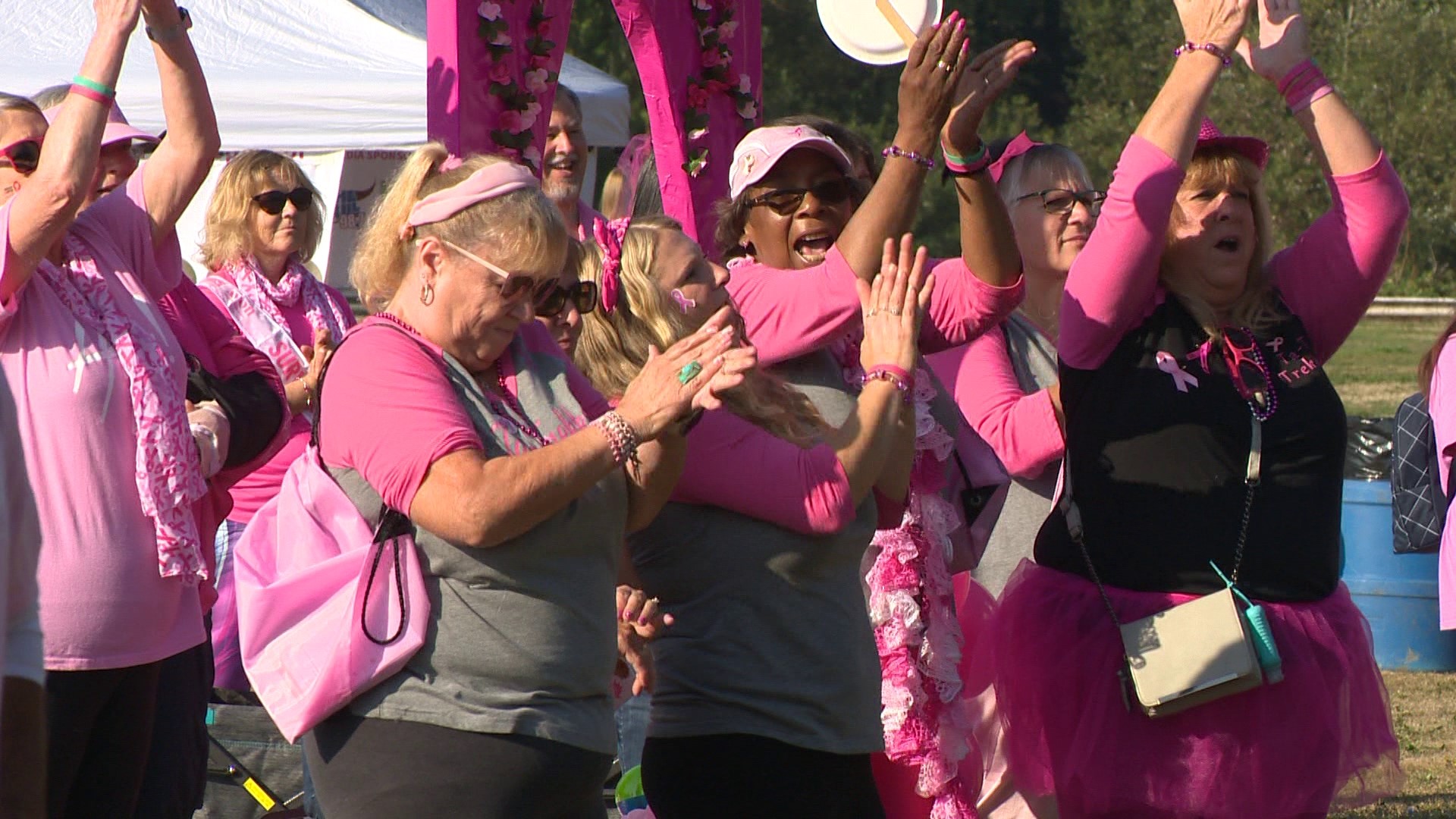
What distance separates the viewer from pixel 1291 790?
320 centimetres

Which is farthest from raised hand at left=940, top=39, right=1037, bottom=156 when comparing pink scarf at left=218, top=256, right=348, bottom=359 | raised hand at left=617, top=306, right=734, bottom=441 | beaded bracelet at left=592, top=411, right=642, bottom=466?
pink scarf at left=218, top=256, right=348, bottom=359

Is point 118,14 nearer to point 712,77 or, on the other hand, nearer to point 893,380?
point 893,380

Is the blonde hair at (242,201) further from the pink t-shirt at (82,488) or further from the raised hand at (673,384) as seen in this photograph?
the raised hand at (673,384)

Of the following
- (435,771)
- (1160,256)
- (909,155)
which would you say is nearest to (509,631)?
(435,771)

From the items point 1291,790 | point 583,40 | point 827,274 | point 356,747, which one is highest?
point 827,274

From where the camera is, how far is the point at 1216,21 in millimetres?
3051

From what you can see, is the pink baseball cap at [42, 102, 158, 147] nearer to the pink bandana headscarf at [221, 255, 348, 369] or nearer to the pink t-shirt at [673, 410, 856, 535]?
the pink t-shirt at [673, 410, 856, 535]

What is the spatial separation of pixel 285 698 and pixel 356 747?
0.42 ft

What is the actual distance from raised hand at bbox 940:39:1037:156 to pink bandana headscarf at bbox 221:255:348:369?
8.73 feet

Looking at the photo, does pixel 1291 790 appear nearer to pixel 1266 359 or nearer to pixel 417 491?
pixel 1266 359

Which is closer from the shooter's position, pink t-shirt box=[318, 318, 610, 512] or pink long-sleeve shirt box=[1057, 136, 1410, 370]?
pink t-shirt box=[318, 318, 610, 512]

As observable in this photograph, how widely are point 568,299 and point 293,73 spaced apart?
350 inches

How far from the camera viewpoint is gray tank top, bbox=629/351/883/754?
2.89m

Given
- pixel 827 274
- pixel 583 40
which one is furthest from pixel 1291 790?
pixel 583 40
